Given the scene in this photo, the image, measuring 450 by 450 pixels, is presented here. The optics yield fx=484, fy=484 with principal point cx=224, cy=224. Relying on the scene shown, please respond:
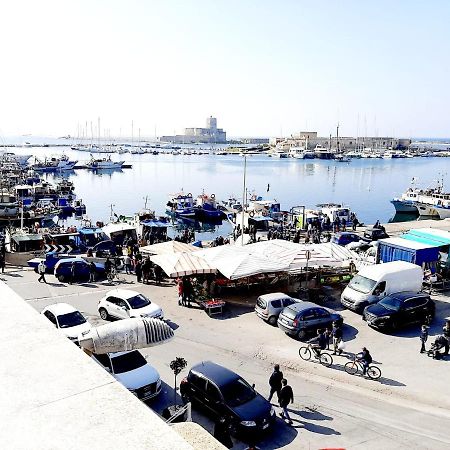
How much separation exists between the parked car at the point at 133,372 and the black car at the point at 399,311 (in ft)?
26.7

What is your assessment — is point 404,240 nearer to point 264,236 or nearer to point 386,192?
point 264,236

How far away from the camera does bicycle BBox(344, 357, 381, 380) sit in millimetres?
12836

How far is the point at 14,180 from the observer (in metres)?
75.4

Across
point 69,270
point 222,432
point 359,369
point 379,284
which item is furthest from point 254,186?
point 222,432

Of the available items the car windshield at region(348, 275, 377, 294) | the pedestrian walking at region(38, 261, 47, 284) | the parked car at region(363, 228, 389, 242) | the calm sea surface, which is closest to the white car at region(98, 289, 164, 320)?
the pedestrian walking at region(38, 261, 47, 284)

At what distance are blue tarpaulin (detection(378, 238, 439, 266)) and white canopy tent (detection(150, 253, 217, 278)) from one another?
842 cm

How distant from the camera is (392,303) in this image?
16.6 m

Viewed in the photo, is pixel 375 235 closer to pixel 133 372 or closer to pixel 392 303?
pixel 392 303

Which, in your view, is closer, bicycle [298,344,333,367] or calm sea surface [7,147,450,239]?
bicycle [298,344,333,367]

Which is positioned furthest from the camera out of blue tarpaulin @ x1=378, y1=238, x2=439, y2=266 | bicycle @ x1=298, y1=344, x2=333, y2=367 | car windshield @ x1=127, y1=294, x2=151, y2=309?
blue tarpaulin @ x1=378, y1=238, x2=439, y2=266

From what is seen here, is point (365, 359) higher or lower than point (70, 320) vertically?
lower

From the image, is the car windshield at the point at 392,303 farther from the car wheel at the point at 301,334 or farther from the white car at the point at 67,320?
the white car at the point at 67,320

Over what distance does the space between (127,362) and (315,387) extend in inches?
187

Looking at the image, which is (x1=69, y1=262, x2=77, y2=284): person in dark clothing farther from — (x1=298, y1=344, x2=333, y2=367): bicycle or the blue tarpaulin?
the blue tarpaulin
